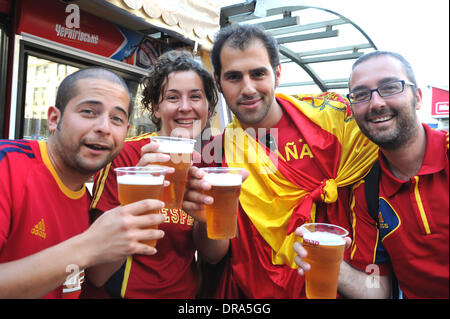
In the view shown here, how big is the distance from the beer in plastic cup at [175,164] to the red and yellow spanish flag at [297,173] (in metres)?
0.64

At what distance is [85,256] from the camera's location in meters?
1.03

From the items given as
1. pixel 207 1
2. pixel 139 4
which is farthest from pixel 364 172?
pixel 207 1

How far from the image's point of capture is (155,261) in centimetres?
167

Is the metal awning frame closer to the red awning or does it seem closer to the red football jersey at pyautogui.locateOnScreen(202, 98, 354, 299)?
the red awning

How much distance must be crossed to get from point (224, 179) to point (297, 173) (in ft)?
2.27

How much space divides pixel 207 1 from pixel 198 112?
7.14ft

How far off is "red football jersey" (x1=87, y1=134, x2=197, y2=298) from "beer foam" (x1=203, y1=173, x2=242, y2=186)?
527mm

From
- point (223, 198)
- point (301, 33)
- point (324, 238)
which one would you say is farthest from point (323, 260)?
point (301, 33)

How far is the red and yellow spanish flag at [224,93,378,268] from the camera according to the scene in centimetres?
173

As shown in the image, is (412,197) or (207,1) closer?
(412,197)

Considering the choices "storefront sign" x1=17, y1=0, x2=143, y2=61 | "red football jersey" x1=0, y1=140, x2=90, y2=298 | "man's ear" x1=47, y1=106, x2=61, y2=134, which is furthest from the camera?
"storefront sign" x1=17, y1=0, x2=143, y2=61

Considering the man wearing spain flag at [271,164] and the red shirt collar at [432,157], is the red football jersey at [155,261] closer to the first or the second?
the man wearing spain flag at [271,164]

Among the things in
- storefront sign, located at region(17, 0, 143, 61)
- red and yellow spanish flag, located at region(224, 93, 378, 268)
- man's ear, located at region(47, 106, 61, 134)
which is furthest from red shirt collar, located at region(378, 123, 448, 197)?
storefront sign, located at region(17, 0, 143, 61)
